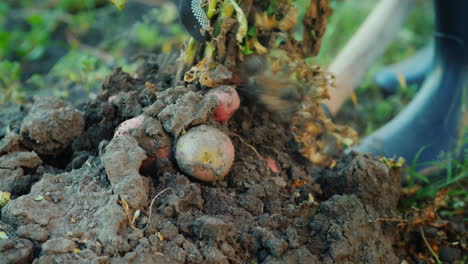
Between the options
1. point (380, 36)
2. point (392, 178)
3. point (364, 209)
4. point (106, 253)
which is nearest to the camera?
point (106, 253)

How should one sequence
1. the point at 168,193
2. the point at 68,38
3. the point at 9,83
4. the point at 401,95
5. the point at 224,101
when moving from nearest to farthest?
1. the point at 168,193
2. the point at 224,101
3. the point at 9,83
4. the point at 401,95
5. the point at 68,38

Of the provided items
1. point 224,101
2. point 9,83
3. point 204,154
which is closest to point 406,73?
point 224,101

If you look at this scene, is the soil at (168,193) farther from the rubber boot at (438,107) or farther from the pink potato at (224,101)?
the rubber boot at (438,107)

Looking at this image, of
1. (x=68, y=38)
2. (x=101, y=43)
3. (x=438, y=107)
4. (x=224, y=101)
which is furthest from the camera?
(x=68, y=38)

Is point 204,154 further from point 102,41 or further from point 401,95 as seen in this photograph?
point 102,41

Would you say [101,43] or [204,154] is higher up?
[204,154]

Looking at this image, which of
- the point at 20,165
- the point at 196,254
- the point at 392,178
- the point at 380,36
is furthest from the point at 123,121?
the point at 380,36

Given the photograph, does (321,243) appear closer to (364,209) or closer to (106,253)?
(364,209)

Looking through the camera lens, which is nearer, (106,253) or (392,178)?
(106,253)
